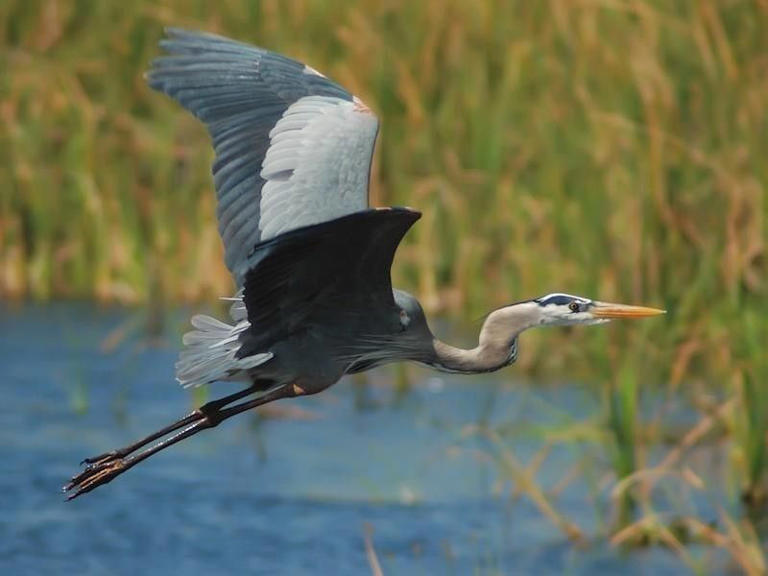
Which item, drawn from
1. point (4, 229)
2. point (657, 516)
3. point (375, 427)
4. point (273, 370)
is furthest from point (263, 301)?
point (4, 229)

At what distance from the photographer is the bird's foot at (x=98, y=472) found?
651 centimetres

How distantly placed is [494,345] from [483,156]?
3423mm

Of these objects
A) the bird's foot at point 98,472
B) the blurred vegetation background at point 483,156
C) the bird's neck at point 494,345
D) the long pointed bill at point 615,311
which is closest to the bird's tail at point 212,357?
the bird's foot at point 98,472

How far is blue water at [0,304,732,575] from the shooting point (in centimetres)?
769

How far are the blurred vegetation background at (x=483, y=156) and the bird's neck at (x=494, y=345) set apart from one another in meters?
1.29

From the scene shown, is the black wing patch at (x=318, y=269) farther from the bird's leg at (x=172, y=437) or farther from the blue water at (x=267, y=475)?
the blue water at (x=267, y=475)

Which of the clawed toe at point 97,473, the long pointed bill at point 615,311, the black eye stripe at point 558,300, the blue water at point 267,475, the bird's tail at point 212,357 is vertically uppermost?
the black eye stripe at point 558,300

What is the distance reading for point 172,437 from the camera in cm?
645

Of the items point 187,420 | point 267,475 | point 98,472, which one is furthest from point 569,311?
point 267,475

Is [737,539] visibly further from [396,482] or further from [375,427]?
[375,427]

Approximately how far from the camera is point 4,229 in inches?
403

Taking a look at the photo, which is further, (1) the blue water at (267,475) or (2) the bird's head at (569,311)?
(1) the blue water at (267,475)

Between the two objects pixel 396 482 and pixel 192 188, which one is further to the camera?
pixel 192 188

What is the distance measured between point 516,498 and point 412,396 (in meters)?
1.64
